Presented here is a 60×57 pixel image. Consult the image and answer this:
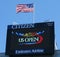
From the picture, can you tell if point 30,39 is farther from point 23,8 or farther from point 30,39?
point 23,8

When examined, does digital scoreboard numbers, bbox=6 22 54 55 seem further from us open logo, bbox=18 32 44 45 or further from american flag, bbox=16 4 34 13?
american flag, bbox=16 4 34 13

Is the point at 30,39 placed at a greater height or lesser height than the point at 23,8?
lesser

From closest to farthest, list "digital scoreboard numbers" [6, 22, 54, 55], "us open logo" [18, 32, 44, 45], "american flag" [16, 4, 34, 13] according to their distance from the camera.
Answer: "digital scoreboard numbers" [6, 22, 54, 55], "us open logo" [18, 32, 44, 45], "american flag" [16, 4, 34, 13]

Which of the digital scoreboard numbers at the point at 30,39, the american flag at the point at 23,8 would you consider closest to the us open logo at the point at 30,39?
the digital scoreboard numbers at the point at 30,39

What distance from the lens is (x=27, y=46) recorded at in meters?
33.8

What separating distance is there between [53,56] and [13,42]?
3.49 m

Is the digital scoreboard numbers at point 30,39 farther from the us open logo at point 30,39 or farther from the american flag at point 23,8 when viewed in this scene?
the american flag at point 23,8

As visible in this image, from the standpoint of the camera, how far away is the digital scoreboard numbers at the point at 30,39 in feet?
110

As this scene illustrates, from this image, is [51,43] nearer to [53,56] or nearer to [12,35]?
[53,56]

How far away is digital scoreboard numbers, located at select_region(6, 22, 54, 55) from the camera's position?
33438 mm

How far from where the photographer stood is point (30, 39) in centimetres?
3409

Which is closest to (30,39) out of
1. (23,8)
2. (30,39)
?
(30,39)

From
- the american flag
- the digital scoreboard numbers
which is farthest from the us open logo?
the american flag

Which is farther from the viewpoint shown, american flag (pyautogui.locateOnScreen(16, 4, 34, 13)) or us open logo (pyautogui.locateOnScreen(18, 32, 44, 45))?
american flag (pyautogui.locateOnScreen(16, 4, 34, 13))
